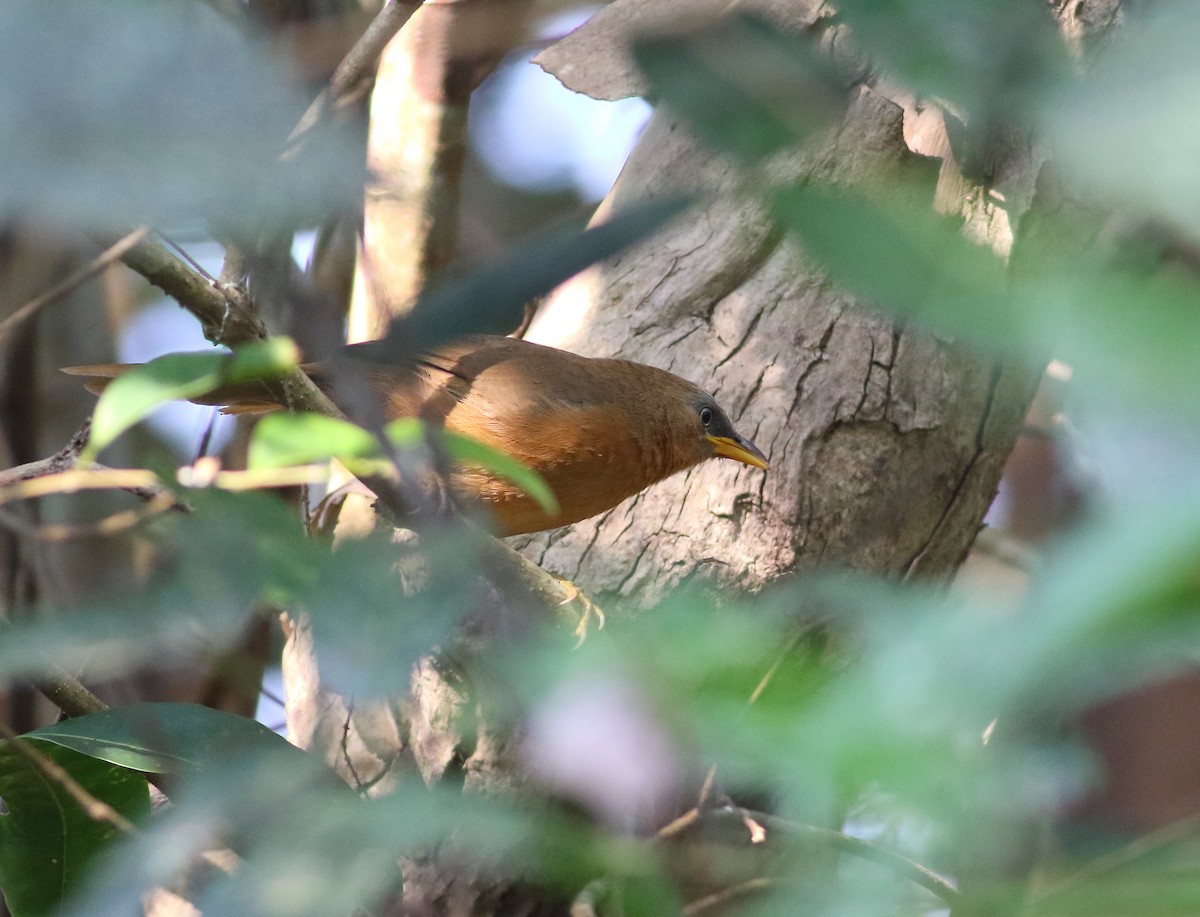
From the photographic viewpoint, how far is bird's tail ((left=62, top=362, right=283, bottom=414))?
301cm

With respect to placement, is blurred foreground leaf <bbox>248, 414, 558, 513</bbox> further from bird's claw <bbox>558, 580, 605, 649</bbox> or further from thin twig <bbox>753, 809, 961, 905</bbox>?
bird's claw <bbox>558, 580, 605, 649</bbox>

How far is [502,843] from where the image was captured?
104 cm

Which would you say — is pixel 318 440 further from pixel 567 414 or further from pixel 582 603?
pixel 567 414

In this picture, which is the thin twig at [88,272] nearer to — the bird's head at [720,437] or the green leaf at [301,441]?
the green leaf at [301,441]

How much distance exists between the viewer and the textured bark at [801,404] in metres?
3.62

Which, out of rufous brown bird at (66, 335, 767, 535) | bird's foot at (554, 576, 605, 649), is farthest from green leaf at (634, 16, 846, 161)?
rufous brown bird at (66, 335, 767, 535)

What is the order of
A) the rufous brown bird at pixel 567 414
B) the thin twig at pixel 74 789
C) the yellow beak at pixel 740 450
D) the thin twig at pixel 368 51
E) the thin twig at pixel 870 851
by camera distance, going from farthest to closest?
the yellow beak at pixel 740 450 → the rufous brown bird at pixel 567 414 → the thin twig at pixel 368 51 → the thin twig at pixel 74 789 → the thin twig at pixel 870 851

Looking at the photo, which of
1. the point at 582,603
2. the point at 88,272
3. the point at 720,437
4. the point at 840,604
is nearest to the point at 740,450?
the point at 720,437

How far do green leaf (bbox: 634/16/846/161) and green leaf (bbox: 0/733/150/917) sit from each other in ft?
6.86

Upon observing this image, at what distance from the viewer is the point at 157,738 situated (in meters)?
2.14

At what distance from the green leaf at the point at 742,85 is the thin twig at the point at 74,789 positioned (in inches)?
67.9

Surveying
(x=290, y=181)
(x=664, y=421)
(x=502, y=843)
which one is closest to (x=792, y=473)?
(x=664, y=421)

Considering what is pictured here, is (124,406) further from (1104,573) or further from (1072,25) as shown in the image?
(1072,25)

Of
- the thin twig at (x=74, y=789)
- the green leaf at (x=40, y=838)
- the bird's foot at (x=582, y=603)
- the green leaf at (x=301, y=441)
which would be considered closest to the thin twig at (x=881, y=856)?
the green leaf at (x=301, y=441)
